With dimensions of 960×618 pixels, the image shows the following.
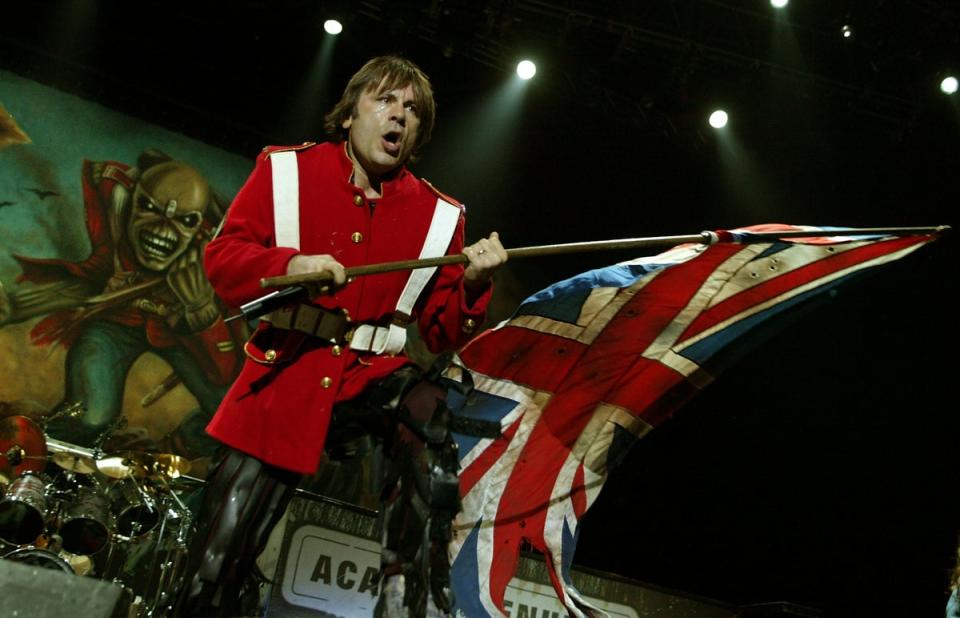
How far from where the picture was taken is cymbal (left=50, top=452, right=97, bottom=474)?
20.5ft

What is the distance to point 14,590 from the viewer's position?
4.99ft

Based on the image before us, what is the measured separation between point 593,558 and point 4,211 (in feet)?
17.9

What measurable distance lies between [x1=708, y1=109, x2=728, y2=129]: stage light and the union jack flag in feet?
14.1

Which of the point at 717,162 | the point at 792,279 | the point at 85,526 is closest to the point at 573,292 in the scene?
the point at 792,279

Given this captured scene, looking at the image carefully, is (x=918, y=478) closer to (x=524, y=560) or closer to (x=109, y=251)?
(x=524, y=560)

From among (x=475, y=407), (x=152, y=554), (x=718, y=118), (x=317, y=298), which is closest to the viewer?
(x=317, y=298)

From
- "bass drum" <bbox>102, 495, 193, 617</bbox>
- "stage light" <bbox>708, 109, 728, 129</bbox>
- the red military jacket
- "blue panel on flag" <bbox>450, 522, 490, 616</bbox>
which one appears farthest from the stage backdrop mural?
the red military jacket

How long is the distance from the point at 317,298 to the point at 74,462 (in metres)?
4.60

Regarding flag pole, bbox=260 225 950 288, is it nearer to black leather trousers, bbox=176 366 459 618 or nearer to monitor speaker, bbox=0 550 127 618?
black leather trousers, bbox=176 366 459 618

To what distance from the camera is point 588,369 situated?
3350mm

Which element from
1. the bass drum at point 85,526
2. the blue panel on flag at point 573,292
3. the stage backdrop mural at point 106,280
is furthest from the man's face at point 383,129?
the stage backdrop mural at point 106,280

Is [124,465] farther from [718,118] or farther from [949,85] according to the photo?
[949,85]

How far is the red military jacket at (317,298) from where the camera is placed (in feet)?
7.98

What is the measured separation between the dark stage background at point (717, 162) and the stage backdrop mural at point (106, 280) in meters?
0.32
